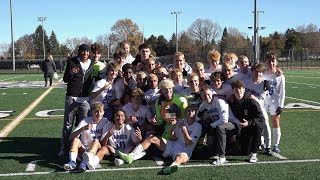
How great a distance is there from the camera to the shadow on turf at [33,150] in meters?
5.96

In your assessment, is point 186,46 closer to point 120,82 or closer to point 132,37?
point 132,37

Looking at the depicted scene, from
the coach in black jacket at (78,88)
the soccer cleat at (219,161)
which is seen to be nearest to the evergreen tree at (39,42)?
the coach in black jacket at (78,88)

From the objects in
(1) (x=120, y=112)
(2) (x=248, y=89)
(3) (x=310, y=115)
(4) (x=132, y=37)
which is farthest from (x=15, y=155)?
(4) (x=132, y=37)

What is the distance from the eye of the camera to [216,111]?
593 cm

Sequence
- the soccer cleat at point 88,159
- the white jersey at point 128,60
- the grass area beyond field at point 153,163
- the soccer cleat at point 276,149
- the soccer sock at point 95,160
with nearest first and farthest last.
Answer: the grass area beyond field at point 153,163, the soccer cleat at point 88,159, the soccer sock at point 95,160, the soccer cleat at point 276,149, the white jersey at point 128,60

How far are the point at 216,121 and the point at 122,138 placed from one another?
4.60 ft

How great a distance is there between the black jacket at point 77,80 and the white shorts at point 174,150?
5.12 ft

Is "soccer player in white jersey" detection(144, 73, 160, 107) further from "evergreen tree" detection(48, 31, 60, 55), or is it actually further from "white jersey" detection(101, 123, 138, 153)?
"evergreen tree" detection(48, 31, 60, 55)

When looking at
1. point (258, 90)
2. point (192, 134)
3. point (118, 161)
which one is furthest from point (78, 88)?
point (258, 90)

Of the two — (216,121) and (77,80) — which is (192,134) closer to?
(216,121)

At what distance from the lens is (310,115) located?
32.7 ft

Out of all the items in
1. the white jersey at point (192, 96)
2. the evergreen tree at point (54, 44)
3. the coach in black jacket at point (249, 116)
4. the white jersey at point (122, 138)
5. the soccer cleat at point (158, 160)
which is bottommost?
the soccer cleat at point (158, 160)

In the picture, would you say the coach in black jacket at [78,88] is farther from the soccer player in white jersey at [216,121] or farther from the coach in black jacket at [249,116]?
the coach in black jacket at [249,116]

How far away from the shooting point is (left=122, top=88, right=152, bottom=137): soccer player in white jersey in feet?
19.9
